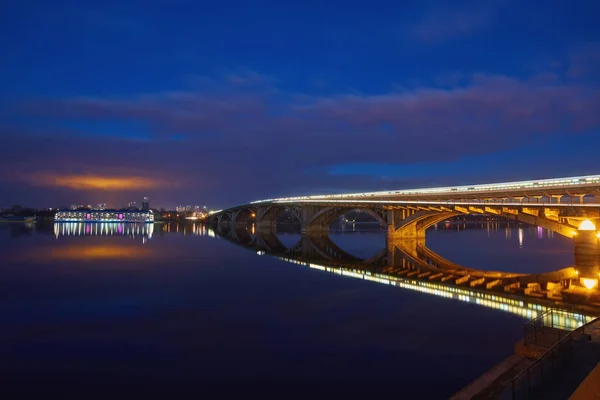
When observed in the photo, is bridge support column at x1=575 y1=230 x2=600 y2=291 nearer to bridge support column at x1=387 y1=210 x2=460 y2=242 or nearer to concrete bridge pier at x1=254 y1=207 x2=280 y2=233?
bridge support column at x1=387 y1=210 x2=460 y2=242

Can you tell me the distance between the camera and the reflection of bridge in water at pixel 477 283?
1778 cm

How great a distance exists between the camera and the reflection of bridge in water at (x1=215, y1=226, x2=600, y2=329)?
17781 mm

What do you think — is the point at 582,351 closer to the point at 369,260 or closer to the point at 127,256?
the point at 369,260

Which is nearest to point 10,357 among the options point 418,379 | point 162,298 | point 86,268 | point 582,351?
point 162,298

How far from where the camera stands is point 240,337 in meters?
13.8

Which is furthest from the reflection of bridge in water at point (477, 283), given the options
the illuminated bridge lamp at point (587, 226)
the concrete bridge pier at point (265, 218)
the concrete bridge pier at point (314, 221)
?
the concrete bridge pier at point (265, 218)

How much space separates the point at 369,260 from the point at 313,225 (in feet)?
136

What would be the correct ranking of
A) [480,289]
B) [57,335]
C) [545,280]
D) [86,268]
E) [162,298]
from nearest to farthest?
[57,335], [162,298], [480,289], [545,280], [86,268]

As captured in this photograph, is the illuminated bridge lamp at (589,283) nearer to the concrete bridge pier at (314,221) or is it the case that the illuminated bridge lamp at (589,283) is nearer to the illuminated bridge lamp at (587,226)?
the illuminated bridge lamp at (587,226)

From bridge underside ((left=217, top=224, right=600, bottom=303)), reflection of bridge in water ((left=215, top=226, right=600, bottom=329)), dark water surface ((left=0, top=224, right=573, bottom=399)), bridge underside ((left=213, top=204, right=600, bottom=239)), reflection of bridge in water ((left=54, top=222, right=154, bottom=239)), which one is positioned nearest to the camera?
dark water surface ((left=0, top=224, right=573, bottom=399))

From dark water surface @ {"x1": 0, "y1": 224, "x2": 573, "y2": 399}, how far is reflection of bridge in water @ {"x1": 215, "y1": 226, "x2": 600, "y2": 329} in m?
1.56

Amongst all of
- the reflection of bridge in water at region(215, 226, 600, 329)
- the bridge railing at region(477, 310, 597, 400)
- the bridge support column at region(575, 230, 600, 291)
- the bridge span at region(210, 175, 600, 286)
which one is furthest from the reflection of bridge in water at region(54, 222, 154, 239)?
the bridge railing at region(477, 310, 597, 400)

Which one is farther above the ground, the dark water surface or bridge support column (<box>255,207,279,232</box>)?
bridge support column (<box>255,207,279,232</box>)

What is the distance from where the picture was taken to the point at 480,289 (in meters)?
23.0
